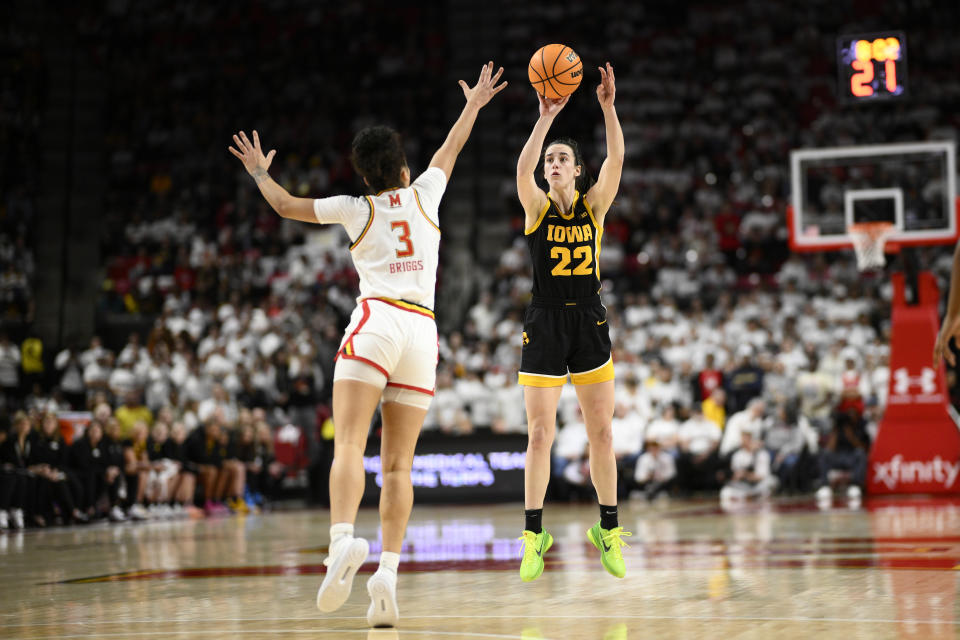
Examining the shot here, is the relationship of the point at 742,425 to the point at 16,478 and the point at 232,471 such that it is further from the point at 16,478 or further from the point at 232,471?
the point at 16,478

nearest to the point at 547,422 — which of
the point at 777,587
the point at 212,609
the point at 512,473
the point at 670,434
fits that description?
the point at 777,587

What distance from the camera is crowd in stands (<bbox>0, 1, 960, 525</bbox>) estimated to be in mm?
16266

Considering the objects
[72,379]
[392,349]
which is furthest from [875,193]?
[72,379]

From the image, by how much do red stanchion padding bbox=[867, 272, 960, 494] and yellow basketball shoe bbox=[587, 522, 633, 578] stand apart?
9249 millimetres

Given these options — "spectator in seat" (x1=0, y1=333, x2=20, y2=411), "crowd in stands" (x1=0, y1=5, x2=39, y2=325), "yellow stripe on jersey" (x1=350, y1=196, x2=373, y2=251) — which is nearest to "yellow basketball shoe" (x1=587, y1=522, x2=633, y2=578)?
"yellow stripe on jersey" (x1=350, y1=196, x2=373, y2=251)

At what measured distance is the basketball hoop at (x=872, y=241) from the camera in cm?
1486

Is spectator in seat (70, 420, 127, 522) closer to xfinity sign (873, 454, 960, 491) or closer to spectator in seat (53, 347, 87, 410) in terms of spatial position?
spectator in seat (53, 347, 87, 410)

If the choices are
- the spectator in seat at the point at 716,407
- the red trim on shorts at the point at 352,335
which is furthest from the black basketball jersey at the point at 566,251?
the spectator in seat at the point at 716,407

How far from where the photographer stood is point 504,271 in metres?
21.7

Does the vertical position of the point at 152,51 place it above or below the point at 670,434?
above

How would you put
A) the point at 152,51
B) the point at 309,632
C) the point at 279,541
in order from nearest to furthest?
the point at 309,632 < the point at 279,541 < the point at 152,51

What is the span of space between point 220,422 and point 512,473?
3.92m

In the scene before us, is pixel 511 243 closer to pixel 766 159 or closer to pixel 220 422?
pixel 766 159

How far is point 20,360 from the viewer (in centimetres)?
1986
